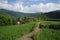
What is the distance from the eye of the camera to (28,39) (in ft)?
49.8

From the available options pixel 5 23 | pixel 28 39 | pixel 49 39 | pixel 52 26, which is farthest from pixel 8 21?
pixel 49 39

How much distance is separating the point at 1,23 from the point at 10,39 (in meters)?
14.1

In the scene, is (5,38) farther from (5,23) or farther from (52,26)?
(52,26)

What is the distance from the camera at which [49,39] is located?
14000 mm

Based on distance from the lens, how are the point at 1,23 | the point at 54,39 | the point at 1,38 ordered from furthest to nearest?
1. the point at 1,23
2. the point at 54,39
3. the point at 1,38

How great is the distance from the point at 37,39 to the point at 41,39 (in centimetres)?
47

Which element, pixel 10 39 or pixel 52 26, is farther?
pixel 52 26

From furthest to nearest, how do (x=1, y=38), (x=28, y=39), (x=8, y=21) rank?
(x=8, y=21), (x=28, y=39), (x=1, y=38)

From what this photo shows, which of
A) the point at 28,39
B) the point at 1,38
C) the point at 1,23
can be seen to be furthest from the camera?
the point at 1,23

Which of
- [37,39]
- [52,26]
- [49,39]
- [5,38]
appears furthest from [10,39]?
[52,26]

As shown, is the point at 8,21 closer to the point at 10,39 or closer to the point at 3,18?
the point at 3,18

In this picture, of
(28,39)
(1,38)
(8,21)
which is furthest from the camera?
(8,21)

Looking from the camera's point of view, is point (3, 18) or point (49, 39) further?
point (3, 18)

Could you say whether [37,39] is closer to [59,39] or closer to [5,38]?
[59,39]
